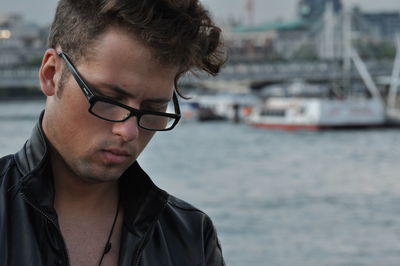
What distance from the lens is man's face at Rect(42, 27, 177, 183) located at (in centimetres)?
115

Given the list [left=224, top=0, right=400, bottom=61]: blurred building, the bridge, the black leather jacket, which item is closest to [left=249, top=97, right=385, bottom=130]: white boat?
Result: the bridge

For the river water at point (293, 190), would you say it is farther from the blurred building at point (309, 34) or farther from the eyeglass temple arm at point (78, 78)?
the blurred building at point (309, 34)

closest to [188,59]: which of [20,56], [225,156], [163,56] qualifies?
[163,56]

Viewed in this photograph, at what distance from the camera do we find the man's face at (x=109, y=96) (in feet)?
3.79

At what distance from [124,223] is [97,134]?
12cm

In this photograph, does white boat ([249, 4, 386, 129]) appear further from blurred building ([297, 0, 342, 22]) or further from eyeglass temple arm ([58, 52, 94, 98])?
blurred building ([297, 0, 342, 22])

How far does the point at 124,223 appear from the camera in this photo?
1.24m

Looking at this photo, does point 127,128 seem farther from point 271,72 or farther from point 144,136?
point 271,72

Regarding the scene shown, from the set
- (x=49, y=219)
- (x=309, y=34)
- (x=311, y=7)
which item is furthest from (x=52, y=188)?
(x=311, y=7)

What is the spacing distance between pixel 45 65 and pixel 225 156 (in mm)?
25285

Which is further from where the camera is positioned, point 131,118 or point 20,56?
point 20,56

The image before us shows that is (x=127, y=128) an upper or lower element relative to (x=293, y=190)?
upper

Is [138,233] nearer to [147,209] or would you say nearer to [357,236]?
[147,209]

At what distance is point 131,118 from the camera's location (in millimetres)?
1156
